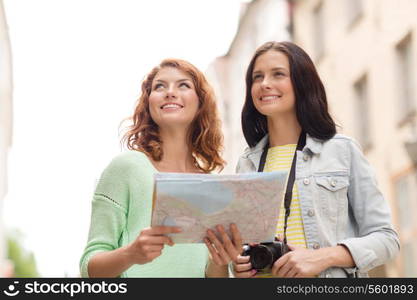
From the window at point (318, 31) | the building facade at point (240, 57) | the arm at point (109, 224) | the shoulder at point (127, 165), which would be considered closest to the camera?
the arm at point (109, 224)

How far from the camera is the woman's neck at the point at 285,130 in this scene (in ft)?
12.4

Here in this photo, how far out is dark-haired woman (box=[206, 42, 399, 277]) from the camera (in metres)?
3.44

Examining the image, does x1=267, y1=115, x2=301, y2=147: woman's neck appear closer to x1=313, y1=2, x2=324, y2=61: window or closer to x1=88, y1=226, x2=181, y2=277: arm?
x1=88, y1=226, x2=181, y2=277: arm

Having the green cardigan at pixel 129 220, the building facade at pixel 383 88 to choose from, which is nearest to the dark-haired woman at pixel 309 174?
the green cardigan at pixel 129 220

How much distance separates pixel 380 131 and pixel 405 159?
1024mm

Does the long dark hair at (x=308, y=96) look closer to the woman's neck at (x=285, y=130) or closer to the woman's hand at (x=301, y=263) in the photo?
the woman's neck at (x=285, y=130)

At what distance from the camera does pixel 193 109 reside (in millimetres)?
4020

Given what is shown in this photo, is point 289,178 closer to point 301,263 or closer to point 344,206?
point 344,206

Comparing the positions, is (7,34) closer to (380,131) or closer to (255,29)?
(255,29)

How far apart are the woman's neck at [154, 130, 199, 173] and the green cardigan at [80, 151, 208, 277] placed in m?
0.18

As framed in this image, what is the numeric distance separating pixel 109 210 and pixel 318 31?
53.8ft

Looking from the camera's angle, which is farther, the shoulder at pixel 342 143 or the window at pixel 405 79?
the window at pixel 405 79

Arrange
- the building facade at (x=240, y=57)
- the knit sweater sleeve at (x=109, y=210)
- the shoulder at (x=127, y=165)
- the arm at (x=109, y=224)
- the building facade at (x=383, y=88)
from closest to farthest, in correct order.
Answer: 1. the arm at (x=109, y=224)
2. the knit sweater sleeve at (x=109, y=210)
3. the shoulder at (x=127, y=165)
4. the building facade at (x=383, y=88)
5. the building facade at (x=240, y=57)

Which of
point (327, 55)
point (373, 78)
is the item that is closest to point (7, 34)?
point (327, 55)
